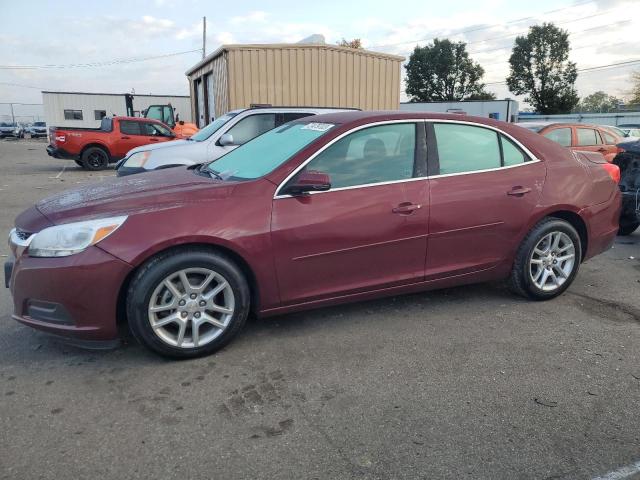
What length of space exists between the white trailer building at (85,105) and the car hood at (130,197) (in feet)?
114

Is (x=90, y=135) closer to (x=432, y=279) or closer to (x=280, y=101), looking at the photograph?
(x=280, y=101)

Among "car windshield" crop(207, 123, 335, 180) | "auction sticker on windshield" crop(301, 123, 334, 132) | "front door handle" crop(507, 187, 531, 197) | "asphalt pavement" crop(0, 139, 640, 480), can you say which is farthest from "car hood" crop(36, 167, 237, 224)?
"front door handle" crop(507, 187, 531, 197)

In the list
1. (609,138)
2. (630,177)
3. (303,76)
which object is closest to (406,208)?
(630,177)

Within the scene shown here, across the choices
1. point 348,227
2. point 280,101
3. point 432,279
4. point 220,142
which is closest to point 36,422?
point 348,227

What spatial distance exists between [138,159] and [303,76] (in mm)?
5921

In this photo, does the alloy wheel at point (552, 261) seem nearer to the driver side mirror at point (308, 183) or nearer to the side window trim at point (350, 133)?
the side window trim at point (350, 133)

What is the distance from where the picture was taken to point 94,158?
52.8ft

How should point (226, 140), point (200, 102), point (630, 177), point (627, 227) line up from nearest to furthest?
point (630, 177)
point (627, 227)
point (226, 140)
point (200, 102)

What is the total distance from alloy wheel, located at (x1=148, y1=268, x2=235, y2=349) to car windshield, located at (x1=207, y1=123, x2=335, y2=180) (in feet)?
2.71

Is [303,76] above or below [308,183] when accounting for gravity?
above

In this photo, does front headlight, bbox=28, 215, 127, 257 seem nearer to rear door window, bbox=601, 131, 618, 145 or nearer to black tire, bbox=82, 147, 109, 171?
rear door window, bbox=601, 131, 618, 145

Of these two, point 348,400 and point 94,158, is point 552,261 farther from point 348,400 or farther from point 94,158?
point 94,158

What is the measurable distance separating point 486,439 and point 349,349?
1173 mm

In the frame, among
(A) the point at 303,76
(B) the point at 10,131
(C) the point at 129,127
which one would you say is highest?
(A) the point at 303,76
